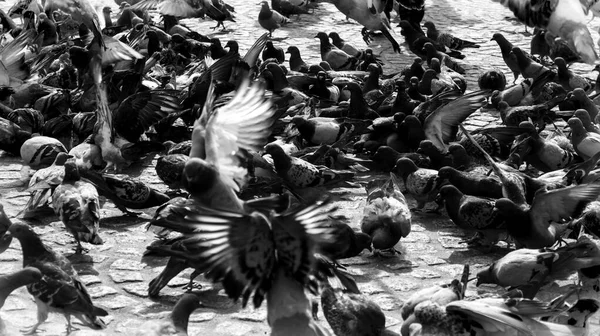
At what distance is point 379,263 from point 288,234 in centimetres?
258

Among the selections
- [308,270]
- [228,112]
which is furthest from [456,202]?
[308,270]

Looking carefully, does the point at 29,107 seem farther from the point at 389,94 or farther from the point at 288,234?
the point at 288,234

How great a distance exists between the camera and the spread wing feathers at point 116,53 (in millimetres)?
12164

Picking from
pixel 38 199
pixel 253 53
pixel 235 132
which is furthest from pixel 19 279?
pixel 253 53

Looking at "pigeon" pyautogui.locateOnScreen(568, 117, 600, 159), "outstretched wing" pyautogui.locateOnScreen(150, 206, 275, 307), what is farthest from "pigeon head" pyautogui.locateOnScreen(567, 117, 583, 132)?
"outstretched wing" pyautogui.locateOnScreen(150, 206, 275, 307)

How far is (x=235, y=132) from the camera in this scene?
7.69m

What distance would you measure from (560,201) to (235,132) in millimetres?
2660

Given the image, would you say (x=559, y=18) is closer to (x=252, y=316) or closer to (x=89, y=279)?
(x=252, y=316)

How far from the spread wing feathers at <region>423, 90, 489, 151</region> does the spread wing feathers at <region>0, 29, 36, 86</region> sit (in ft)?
17.9

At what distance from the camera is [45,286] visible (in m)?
6.72

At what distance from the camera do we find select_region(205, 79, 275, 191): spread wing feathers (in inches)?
→ 292

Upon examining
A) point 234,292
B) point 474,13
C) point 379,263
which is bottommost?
point 474,13

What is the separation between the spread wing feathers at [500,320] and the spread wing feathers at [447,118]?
179 inches

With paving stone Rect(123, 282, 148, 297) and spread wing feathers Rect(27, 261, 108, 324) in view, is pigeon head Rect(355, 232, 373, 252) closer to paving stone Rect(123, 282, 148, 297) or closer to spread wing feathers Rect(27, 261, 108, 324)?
paving stone Rect(123, 282, 148, 297)
